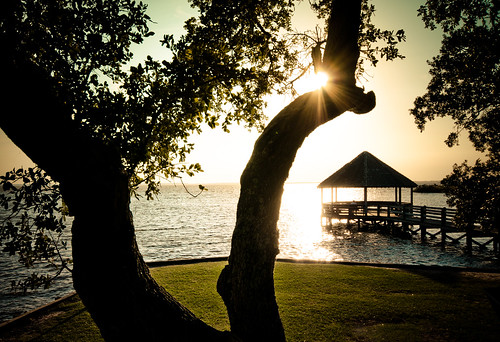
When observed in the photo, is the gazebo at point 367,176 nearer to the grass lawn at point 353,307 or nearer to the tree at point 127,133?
the grass lawn at point 353,307

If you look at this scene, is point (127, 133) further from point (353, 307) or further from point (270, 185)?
point (353, 307)

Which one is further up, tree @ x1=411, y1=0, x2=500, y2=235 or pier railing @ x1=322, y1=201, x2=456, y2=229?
tree @ x1=411, y1=0, x2=500, y2=235

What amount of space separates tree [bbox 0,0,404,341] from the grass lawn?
3.92 m

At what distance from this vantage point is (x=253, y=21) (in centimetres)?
638

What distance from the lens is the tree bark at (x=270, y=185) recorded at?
4059 mm

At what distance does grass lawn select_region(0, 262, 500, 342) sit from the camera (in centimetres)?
671

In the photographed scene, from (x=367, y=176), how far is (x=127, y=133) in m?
28.5

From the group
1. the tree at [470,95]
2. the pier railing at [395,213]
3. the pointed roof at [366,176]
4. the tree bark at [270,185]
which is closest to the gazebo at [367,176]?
the pointed roof at [366,176]

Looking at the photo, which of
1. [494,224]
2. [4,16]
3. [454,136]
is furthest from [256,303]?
[454,136]

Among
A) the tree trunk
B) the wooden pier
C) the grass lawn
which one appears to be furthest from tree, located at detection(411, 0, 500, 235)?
the wooden pier

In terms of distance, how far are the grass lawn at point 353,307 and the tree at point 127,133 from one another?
3922mm

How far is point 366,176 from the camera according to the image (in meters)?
28.6

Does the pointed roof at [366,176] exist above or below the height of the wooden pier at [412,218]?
above

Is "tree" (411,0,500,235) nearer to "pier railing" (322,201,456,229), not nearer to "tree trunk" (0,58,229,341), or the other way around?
"tree trunk" (0,58,229,341)
